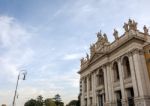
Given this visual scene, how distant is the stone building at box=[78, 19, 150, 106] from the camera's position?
2519 cm

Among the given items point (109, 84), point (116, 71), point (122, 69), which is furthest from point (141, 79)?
point (109, 84)

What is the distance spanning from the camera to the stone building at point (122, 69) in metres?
25.2

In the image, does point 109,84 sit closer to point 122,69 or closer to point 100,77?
point 122,69

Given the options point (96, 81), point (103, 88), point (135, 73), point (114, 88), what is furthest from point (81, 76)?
point (135, 73)

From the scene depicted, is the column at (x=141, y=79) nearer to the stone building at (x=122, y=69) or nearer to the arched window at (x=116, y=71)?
the stone building at (x=122, y=69)

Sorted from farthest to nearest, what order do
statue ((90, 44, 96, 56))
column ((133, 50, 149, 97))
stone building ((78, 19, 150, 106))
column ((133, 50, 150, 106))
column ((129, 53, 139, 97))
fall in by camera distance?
statue ((90, 44, 96, 56))
stone building ((78, 19, 150, 106))
column ((129, 53, 139, 97))
column ((133, 50, 149, 97))
column ((133, 50, 150, 106))

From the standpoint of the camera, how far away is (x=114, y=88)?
97.7ft

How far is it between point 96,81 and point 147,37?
1307 centimetres

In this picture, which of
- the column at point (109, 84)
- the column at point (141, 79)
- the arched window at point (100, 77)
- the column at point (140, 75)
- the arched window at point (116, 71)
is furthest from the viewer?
the arched window at point (100, 77)

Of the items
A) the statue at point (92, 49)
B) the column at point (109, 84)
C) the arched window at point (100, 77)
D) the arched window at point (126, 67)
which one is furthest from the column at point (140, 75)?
the statue at point (92, 49)

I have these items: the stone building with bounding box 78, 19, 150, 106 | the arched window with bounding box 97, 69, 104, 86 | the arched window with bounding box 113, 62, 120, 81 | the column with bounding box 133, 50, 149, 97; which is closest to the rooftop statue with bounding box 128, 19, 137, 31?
the stone building with bounding box 78, 19, 150, 106

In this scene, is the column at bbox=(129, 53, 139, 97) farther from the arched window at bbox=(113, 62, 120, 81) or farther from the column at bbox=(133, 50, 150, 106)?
the arched window at bbox=(113, 62, 120, 81)

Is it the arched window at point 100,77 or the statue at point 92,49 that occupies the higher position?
the statue at point 92,49

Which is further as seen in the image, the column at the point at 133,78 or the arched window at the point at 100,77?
the arched window at the point at 100,77
